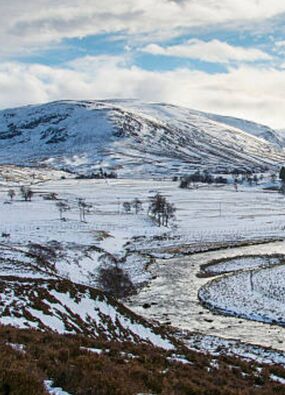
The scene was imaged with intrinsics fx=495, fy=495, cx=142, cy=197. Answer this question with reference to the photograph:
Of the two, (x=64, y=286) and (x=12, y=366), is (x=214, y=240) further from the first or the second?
(x=12, y=366)

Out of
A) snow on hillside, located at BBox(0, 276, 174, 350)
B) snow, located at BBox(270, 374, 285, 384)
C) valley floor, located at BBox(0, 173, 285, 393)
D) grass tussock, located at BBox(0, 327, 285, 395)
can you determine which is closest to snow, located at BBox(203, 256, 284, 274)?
valley floor, located at BBox(0, 173, 285, 393)

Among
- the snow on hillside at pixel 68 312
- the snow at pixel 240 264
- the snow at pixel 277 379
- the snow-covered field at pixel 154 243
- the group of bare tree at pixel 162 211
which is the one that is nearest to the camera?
the snow at pixel 277 379

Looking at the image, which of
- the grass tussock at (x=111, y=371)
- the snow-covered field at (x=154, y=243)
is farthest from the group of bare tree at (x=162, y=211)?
the grass tussock at (x=111, y=371)

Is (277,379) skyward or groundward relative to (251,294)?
skyward

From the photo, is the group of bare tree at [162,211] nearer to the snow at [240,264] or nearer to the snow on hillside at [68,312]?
the snow at [240,264]

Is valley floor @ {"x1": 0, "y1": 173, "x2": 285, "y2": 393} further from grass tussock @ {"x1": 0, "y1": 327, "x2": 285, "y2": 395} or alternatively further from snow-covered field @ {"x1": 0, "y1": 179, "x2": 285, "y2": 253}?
grass tussock @ {"x1": 0, "y1": 327, "x2": 285, "y2": 395}

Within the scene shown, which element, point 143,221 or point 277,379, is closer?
point 277,379

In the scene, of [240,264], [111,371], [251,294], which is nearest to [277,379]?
[111,371]

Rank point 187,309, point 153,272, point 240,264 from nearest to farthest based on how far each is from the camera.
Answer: point 187,309 → point 153,272 → point 240,264

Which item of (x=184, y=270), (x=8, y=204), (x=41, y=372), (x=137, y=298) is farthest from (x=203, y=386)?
(x=8, y=204)

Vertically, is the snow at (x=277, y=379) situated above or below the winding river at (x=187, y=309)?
above

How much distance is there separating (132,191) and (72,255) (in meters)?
126

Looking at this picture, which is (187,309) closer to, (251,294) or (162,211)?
(251,294)

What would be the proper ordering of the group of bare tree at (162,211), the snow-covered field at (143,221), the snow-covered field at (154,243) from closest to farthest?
the snow-covered field at (154,243)
the snow-covered field at (143,221)
the group of bare tree at (162,211)
